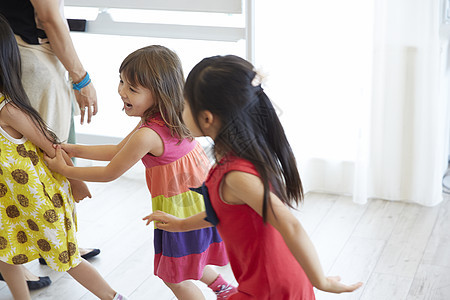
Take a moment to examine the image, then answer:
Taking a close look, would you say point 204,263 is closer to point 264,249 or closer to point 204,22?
point 264,249

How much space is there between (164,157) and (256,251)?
0.51 metres

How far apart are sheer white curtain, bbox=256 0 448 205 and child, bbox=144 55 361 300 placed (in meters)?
1.28

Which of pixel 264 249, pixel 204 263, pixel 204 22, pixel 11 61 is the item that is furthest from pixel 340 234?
pixel 11 61

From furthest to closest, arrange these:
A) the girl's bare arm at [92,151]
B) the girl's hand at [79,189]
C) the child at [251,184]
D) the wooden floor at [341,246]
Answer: the wooden floor at [341,246], the girl's hand at [79,189], the girl's bare arm at [92,151], the child at [251,184]

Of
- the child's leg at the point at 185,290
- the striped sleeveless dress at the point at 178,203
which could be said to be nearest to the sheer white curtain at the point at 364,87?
the striped sleeveless dress at the point at 178,203

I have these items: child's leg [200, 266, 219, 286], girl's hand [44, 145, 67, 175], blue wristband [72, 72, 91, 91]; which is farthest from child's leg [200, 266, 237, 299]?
blue wristband [72, 72, 91, 91]

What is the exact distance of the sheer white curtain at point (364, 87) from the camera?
2.58 meters

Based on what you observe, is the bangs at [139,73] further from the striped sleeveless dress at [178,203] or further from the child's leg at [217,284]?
the child's leg at [217,284]

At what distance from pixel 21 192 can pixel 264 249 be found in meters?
0.82

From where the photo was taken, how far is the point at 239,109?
128cm

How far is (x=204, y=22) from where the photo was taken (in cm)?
273

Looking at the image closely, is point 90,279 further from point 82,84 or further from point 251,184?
point 251,184

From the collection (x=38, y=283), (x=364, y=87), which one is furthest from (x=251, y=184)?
(x=364, y=87)

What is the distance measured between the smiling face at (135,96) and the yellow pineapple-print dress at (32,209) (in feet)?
1.05
